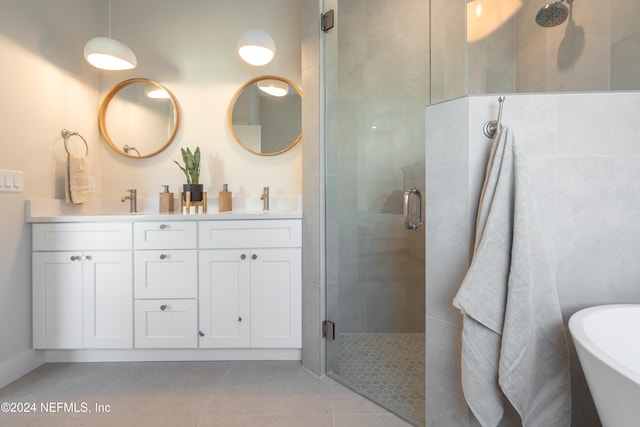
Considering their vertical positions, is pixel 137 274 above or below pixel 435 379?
above

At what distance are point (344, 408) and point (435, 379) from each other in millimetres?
488

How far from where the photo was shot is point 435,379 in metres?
1.18

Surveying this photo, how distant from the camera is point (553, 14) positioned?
1.25m

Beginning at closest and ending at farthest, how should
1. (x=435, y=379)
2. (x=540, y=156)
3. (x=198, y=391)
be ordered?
(x=540, y=156), (x=435, y=379), (x=198, y=391)

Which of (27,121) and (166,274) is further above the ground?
(27,121)

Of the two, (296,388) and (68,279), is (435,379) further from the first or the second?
(68,279)

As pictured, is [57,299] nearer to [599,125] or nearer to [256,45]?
[256,45]

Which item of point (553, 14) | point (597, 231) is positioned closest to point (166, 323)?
point (597, 231)

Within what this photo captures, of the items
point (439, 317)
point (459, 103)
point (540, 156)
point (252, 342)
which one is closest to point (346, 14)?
point (459, 103)

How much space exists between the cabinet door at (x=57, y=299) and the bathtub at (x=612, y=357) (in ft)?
7.38

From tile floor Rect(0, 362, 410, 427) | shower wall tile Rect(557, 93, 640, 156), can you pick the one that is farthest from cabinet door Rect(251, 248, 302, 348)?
shower wall tile Rect(557, 93, 640, 156)

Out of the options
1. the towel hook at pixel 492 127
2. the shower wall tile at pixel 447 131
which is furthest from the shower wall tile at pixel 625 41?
the shower wall tile at pixel 447 131

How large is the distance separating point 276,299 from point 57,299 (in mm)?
1230

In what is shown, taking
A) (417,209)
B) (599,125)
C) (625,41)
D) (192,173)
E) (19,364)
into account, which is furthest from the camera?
(192,173)
